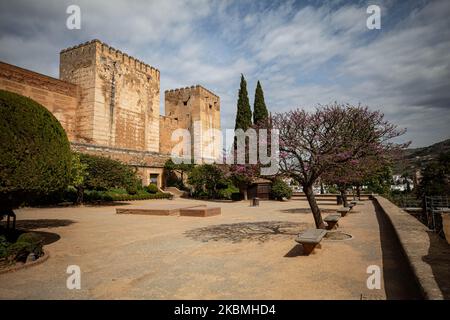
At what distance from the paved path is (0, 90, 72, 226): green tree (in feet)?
5.05

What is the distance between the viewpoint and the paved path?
4.18 m

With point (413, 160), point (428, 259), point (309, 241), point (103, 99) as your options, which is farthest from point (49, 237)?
point (103, 99)

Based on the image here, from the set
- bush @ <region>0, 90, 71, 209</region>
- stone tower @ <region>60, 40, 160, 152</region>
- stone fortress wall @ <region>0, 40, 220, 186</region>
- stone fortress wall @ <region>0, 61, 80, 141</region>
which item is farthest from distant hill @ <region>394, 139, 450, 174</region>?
stone fortress wall @ <region>0, 61, 80, 141</region>

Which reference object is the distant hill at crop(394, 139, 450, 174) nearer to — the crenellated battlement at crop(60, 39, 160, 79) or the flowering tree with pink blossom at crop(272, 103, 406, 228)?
the flowering tree with pink blossom at crop(272, 103, 406, 228)

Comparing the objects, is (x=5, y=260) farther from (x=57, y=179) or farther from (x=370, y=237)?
(x=370, y=237)

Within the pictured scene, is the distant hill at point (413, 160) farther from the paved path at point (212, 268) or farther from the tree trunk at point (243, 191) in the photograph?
the tree trunk at point (243, 191)

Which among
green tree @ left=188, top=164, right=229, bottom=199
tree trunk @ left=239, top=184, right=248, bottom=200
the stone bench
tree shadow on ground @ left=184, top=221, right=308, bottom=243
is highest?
green tree @ left=188, top=164, right=229, bottom=199

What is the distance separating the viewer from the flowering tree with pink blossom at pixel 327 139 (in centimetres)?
792

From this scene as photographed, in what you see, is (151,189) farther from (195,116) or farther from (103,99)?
(195,116)

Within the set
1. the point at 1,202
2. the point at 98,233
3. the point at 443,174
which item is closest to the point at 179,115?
the point at 443,174

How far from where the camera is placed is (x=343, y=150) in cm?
803
